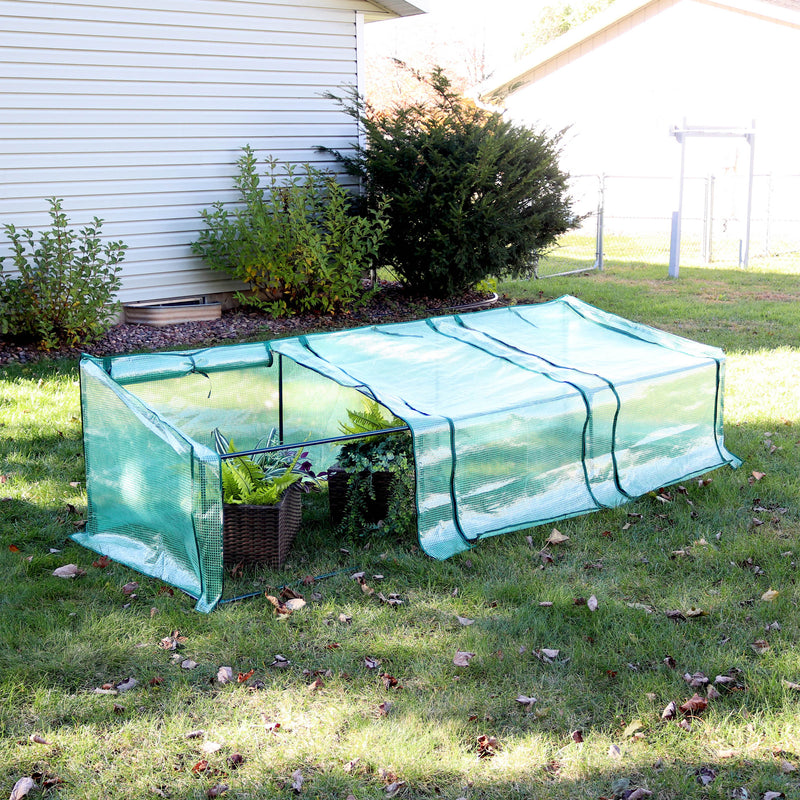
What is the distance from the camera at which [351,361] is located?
5.49 m

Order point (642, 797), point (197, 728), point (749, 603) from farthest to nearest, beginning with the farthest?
point (749, 603) < point (197, 728) < point (642, 797)

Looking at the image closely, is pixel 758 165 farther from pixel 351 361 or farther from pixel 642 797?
pixel 642 797

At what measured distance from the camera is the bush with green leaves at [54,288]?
8.76 m

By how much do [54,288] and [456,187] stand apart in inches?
177

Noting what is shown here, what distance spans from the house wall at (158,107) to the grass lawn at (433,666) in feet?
16.8

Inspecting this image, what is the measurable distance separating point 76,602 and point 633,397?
3.36 meters

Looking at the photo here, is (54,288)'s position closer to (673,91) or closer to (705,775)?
(705,775)

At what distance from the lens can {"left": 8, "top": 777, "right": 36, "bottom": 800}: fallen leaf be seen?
2867 mm

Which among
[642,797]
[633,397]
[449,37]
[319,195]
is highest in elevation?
[449,37]

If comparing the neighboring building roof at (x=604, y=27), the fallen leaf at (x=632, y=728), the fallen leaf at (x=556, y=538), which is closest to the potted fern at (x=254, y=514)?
the fallen leaf at (x=556, y=538)

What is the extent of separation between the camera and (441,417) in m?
4.61

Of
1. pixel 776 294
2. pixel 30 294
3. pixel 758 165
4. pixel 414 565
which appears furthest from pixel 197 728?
pixel 758 165

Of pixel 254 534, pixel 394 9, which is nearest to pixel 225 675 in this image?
pixel 254 534

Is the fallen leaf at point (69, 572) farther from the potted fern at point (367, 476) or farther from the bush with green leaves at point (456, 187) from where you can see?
the bush with green leaves at point (456, 187)
